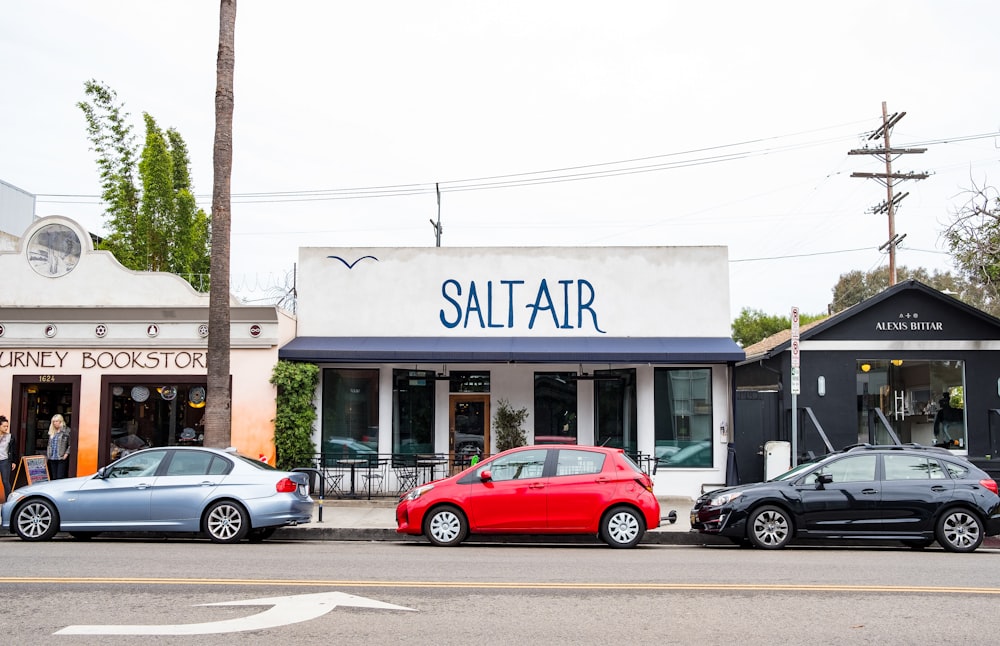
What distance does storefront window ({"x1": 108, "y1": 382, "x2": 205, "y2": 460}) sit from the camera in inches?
730

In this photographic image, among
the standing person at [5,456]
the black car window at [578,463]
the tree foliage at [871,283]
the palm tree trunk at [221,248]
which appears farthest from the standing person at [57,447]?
the tree foliage at [871,283]

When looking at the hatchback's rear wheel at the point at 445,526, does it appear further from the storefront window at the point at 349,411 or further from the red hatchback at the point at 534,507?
the storefront window at the point at 349,411

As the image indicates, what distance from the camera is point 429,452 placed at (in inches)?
765

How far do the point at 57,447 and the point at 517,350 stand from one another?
9.04m

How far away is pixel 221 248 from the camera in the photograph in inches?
639

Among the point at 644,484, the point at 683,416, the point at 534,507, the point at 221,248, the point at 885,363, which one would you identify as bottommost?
the point at 534,507

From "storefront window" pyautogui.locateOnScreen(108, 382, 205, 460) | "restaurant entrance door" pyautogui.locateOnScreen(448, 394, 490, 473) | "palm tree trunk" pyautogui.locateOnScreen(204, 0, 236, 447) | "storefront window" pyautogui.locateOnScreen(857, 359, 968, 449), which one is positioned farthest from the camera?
"restaurant entrance door" pyautogui.locateOnScreen(448, 394, 490, 473)

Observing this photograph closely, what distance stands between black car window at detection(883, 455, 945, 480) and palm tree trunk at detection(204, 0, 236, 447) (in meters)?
11.0

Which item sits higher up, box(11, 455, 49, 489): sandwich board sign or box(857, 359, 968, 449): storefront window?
box(857, 359, 968, 449): storefront window

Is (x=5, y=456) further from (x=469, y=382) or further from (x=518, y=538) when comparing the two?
(x=518, y=538)

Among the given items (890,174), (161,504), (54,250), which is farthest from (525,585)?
(890,174)

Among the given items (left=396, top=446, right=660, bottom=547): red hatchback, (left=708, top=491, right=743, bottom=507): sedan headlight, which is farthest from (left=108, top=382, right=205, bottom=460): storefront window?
(left=708, top=491, right=743, bottom=507): sedan headlight

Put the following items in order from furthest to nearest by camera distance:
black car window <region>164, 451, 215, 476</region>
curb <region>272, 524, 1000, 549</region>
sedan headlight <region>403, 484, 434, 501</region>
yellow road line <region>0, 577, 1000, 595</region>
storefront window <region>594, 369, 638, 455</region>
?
storefront window <region>594, 369, 638, 455</region>, curb <region>272, 524, 1000, 549</region>, black car window <region>164, 451, 215, 476</region>, sedan headlight <region>403, 484, 434, 501</region>, yellow road line <region>0, 577, 1000, 595</region>

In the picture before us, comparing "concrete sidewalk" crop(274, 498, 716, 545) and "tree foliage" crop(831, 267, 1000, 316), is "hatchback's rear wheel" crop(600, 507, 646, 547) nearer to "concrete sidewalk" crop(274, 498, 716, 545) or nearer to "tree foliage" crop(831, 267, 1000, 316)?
"concrete sidewalk" crop(274, 498, 716, 545)
